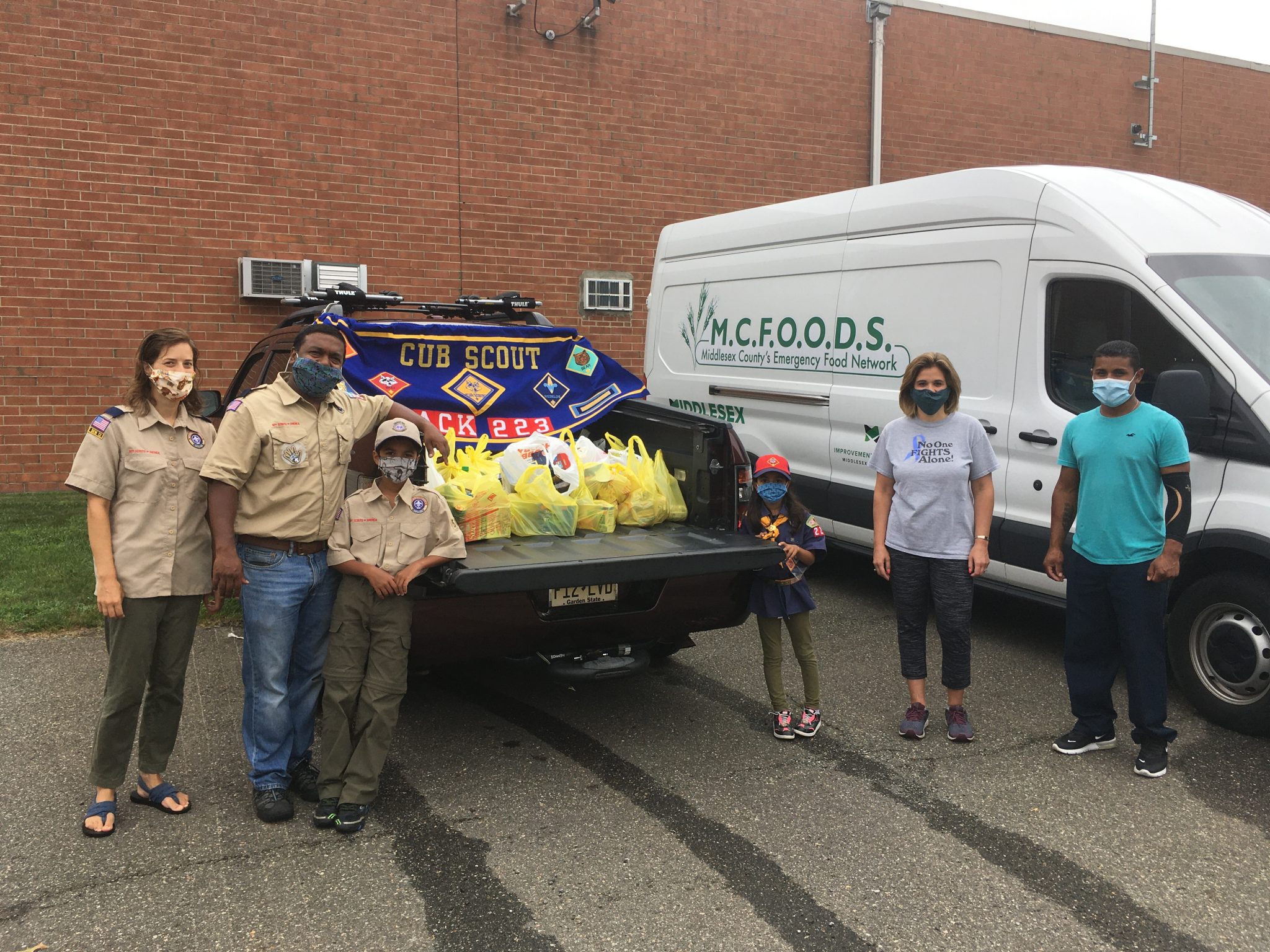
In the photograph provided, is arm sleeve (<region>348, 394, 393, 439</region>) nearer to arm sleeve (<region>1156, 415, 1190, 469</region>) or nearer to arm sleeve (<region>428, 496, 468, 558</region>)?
arm sleeve (<region>428, 496, 468, 558</region>)

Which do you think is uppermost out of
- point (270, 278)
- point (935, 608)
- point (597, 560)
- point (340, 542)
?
point (270, 278)

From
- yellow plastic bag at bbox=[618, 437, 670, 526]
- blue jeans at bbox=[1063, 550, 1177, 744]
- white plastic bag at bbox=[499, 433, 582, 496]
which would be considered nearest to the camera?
blue jeans at bbox=[1063, 550, 1177, 744]

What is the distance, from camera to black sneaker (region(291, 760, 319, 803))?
4.05m

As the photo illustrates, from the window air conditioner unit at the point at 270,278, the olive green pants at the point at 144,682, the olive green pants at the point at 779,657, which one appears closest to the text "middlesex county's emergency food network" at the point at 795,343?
the olive green pants at the point at 779,657

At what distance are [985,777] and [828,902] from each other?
130 centimetres

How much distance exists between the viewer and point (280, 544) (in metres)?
3.81

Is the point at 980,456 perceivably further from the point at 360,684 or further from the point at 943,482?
the point at 360,684

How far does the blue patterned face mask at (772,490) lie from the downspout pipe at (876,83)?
9.89 m

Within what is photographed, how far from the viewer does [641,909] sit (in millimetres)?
3268

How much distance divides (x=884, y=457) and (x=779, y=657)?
3.37ft

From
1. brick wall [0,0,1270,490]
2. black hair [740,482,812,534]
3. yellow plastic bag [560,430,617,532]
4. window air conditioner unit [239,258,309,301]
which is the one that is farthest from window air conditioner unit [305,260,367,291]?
black hair [740,482,812,534]

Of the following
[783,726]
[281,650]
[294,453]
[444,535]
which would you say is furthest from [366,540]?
[783,726]

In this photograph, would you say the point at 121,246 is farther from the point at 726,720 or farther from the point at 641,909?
the point at 641,909

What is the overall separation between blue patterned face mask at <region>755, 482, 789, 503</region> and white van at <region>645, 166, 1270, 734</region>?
164cm
